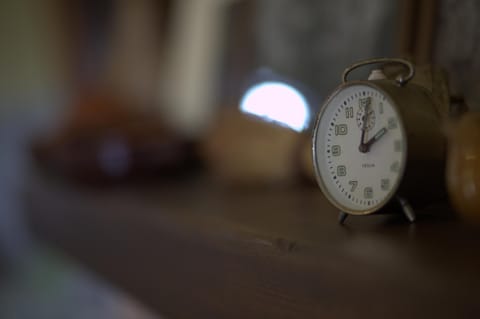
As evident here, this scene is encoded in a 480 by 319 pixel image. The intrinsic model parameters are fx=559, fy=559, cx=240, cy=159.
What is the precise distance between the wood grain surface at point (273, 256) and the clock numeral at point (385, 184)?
0.16ft

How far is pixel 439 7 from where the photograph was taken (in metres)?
0.80

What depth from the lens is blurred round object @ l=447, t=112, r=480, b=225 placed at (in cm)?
56

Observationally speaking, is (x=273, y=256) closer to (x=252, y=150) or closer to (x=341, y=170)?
(x=341, y=170)

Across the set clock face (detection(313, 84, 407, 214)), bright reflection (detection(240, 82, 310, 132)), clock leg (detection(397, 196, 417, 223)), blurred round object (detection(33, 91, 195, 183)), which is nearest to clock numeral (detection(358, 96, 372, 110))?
clock face (detection(313, 84, 407, 214))

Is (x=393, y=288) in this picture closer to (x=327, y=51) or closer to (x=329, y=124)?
(x=329, y=124)

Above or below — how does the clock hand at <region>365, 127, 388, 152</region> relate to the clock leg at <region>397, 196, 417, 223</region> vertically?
above

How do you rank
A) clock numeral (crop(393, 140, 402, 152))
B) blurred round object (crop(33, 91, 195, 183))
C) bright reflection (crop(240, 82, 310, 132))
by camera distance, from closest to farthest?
clock numeral (crop(393, 140, 402, 152)) < bright reflection (crop(240, 82, 310, 132)) < blurred round object (crop(33, 91, 195, 183))

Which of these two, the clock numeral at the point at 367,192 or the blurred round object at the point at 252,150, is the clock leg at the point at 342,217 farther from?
the blurred round object at the point at 252,150

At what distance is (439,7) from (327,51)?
294 mm

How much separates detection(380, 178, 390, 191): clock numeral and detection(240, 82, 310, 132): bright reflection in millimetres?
401

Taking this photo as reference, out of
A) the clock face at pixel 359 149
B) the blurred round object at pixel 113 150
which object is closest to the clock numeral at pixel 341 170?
the clock face at pixel 359 149

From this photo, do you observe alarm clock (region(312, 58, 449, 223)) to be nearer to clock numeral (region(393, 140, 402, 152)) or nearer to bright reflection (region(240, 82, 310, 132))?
clock numeral (region(393, 140, 402, 152))

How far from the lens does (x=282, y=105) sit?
100cm

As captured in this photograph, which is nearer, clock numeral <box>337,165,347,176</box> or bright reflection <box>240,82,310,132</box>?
clock numeral <box>337,165,347,176</box>
